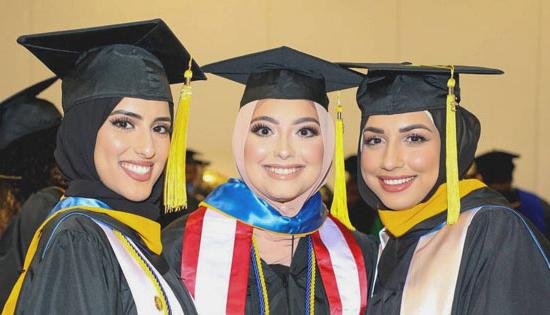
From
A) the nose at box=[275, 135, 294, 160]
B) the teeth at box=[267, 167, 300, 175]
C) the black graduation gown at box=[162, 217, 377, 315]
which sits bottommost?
the black graduation gown at box=[162, 217, 377, 315]

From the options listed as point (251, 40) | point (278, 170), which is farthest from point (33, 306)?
point (251, 40)

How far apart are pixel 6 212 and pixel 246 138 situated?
1.53 meters

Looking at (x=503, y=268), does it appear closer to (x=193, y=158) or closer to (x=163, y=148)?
(x=163, y=148)

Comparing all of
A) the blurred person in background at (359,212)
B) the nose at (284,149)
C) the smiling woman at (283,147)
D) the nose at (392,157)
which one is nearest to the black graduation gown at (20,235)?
the smiling woman at (283,147)

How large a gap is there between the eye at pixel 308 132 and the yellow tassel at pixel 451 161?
57 centimetres

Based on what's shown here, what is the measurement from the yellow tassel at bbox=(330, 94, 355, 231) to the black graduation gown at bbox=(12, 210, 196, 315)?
48.5 inches

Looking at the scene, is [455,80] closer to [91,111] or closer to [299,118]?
[299,118]

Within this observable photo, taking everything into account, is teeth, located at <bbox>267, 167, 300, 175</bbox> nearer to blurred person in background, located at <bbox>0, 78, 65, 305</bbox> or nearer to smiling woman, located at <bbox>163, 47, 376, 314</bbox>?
smiling woman, located at <bbox>163, 47, 376, 314</bbox>

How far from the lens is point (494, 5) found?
8141mm

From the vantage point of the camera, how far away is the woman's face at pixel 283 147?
2924mm

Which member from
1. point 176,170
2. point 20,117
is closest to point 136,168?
point 176,170

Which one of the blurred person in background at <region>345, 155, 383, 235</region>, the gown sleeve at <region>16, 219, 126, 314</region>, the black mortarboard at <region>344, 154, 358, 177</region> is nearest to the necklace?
the gown sleeve at <region>16, 219, 126, 314</region>

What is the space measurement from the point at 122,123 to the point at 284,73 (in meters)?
0.89

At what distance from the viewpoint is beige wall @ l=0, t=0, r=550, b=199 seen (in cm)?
816
